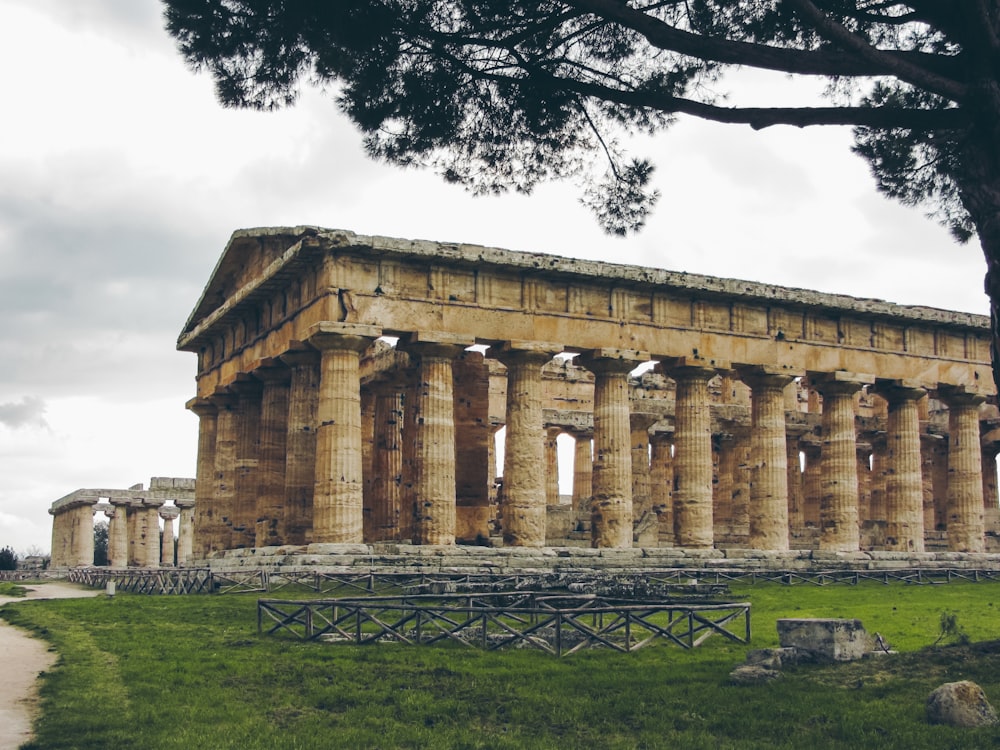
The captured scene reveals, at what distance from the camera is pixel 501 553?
2955 centimetres

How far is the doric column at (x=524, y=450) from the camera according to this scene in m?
31.0

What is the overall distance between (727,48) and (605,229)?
→ 5114 millimetres

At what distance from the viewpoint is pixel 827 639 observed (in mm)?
15477

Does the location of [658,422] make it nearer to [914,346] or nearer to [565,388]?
[565,388]

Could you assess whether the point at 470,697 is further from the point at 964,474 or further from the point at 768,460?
the point at 964,474

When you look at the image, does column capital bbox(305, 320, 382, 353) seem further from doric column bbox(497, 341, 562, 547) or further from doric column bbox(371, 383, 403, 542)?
doric column bbox(371, 383, 403, 542)

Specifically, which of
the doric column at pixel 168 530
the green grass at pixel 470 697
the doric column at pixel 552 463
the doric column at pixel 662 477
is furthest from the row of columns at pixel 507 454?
the doric column at pixel 168 530

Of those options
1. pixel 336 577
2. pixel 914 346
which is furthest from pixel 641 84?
pixel 914 346

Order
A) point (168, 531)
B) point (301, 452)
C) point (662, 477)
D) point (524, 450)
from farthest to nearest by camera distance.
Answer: point (168, 531), point (662, 477), point (301, 452), point (524, 450)

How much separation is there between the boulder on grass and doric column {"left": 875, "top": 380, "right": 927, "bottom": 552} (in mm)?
26262

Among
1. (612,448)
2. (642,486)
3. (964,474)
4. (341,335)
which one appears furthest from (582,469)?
(341,335)

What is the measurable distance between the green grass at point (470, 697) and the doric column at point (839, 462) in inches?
698

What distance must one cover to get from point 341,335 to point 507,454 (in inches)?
209

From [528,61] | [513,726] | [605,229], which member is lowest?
[513,726]
